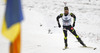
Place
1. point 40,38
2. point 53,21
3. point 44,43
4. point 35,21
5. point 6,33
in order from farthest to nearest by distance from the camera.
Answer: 1. point 53,21
2. point 35,21
3. point 40,38
4. point 44,43
5. point 6,33

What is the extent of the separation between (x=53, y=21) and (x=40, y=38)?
8.47 metres

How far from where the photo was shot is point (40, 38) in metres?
9.68

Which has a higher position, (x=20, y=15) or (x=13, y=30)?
(x=20, y=15)

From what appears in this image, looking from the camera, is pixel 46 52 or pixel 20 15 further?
pixel 46 52

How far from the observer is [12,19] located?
97.9 inches

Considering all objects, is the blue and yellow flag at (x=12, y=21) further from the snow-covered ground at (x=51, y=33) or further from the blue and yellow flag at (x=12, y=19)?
the snow-covered ground at (x=51, y=33)

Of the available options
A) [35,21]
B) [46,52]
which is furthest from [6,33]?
[35,21]

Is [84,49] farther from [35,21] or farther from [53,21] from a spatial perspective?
[53,21]

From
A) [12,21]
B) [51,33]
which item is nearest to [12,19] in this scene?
[12,21]

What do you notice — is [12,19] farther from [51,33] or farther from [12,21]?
[51,33]

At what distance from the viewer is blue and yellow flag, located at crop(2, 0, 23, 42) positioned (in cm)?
247

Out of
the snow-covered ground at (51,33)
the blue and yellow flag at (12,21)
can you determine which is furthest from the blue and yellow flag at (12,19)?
the snow-covered ground at (51,33)

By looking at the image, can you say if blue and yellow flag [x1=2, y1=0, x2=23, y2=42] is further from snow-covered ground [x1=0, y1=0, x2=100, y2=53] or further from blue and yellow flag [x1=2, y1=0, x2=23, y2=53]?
snow-covered ground [x1=0, y1=0, x2=100, y2=53]

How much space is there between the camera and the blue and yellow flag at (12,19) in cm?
247
